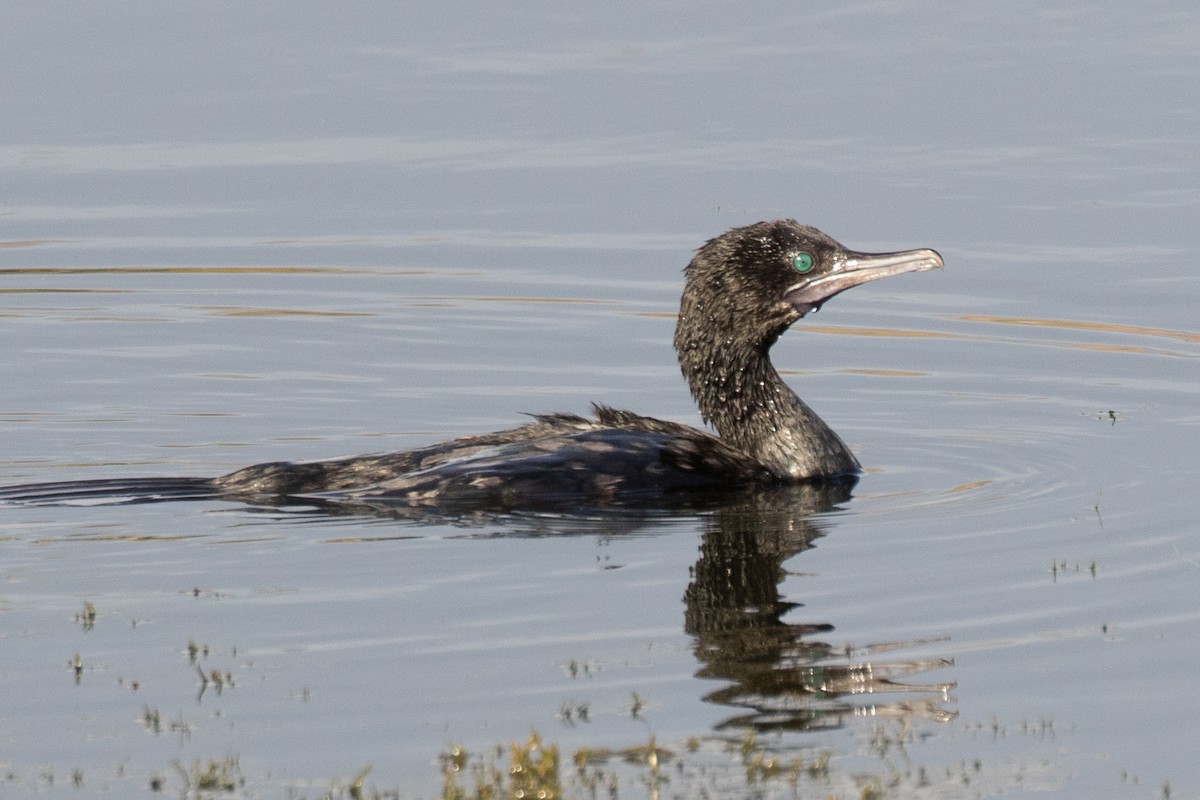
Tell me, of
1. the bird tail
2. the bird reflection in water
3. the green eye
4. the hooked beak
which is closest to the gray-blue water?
the bird reflection in water

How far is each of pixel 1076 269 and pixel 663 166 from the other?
402 centimetres

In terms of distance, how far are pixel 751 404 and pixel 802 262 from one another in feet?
2.58

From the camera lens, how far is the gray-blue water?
726cm

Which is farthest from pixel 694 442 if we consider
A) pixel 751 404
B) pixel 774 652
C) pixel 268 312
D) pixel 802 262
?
pixel 268 312

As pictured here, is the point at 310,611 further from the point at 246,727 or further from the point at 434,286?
the point at 434,286

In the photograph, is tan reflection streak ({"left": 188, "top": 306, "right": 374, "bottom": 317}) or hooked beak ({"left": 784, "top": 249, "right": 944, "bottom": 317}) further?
tan reflection streak ({"left": 188, "top": 306, "right": 374, "bottom": 317})

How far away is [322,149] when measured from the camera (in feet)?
62.6

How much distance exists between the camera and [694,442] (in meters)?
11.0

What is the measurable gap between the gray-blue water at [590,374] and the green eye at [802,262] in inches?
44.0

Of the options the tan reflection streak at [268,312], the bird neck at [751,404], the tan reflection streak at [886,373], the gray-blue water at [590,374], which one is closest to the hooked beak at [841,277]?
the bird neck at [751,404]

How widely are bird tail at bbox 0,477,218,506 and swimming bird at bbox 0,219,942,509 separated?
1 cm

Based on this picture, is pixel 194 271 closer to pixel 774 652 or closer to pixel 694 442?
pixel 694 442

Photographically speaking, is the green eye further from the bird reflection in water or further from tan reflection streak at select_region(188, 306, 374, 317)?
tan reflection streak at select_region(188, 306, 374, 317)

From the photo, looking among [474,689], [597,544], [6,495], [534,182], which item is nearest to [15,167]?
[534,182]
